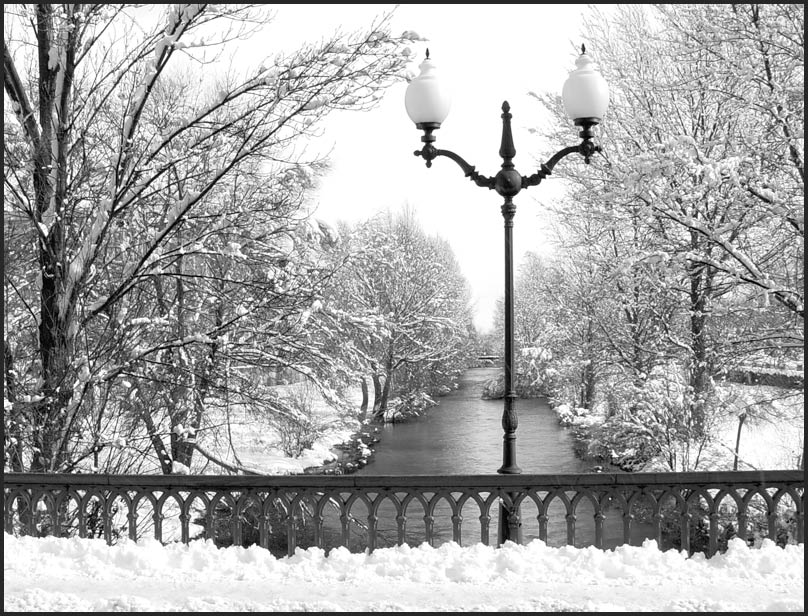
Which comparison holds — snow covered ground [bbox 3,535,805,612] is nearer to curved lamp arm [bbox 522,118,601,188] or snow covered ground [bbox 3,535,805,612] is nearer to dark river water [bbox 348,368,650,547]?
curved lamp arm [bbox 522,118,601,188]

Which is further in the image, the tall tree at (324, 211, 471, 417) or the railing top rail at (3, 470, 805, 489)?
the tall tree at (324, 211, 471, 417)

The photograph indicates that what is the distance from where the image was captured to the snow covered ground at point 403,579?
→ 5637 millimetres

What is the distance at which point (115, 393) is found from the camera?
12141mm

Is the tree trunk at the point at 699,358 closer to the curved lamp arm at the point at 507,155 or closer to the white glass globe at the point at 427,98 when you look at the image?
the curved lamp arm at the point at 507,155

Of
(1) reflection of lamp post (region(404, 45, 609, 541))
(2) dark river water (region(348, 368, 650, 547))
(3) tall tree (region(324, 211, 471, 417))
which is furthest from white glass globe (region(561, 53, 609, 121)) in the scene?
(3) tall tree (region(324, 211, 471, 417))

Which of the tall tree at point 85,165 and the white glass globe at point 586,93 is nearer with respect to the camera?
the white glass globe at point 586,93

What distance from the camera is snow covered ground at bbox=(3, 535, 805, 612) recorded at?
5.64 meters

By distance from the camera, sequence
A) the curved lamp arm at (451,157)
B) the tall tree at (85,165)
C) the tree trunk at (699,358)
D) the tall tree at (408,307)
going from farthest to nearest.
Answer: the tall tree at (408,307), the tree trunk at (699,358), the tall tree at (85,165), the curved lamp arm at (451,157)

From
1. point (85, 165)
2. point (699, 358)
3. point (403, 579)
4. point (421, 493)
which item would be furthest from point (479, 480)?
point (699, 358)

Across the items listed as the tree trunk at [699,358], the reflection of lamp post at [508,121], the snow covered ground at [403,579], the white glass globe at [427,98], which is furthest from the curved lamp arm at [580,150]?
the tree trunk at [699,358]

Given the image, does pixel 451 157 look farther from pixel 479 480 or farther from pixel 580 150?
pixel 479 480

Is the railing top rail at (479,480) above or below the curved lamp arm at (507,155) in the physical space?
below

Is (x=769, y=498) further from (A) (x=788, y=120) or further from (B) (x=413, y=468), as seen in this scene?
(B) (x=413, y=468)

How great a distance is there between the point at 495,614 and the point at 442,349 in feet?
101
